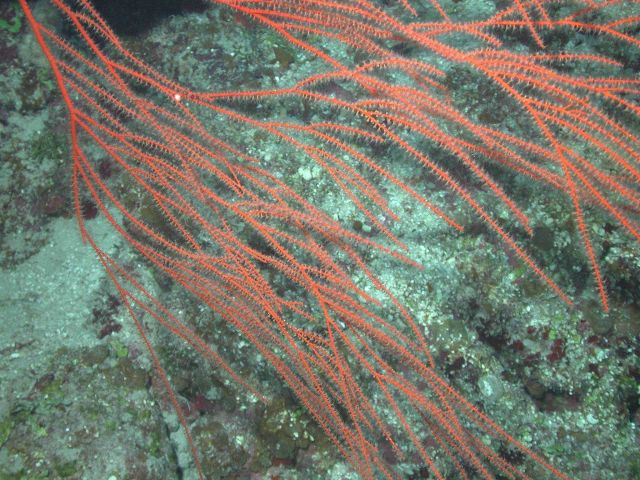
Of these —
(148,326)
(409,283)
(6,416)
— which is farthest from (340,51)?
(6,416)

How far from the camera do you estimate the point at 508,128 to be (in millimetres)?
3172

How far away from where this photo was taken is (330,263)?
82.5 inches

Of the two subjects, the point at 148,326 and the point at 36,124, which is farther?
the point at 36,124

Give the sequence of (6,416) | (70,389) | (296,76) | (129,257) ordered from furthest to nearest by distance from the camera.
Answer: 1. (296,76)
2. (129,257)
3. (70,389)
4. (6,416)

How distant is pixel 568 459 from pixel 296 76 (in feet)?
11.1

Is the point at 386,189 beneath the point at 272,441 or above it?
above

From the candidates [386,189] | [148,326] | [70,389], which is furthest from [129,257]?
[386,189]

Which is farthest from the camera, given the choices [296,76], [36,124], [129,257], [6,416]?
[296,76]

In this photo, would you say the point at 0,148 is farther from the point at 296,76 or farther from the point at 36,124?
the point at 296,76

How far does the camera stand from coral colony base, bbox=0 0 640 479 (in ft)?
7.24

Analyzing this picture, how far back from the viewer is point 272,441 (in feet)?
8.51

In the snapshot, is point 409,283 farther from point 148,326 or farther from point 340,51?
point 340,51

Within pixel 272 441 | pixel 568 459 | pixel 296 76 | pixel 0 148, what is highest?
pixel 296 76

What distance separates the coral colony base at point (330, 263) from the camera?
221cm
